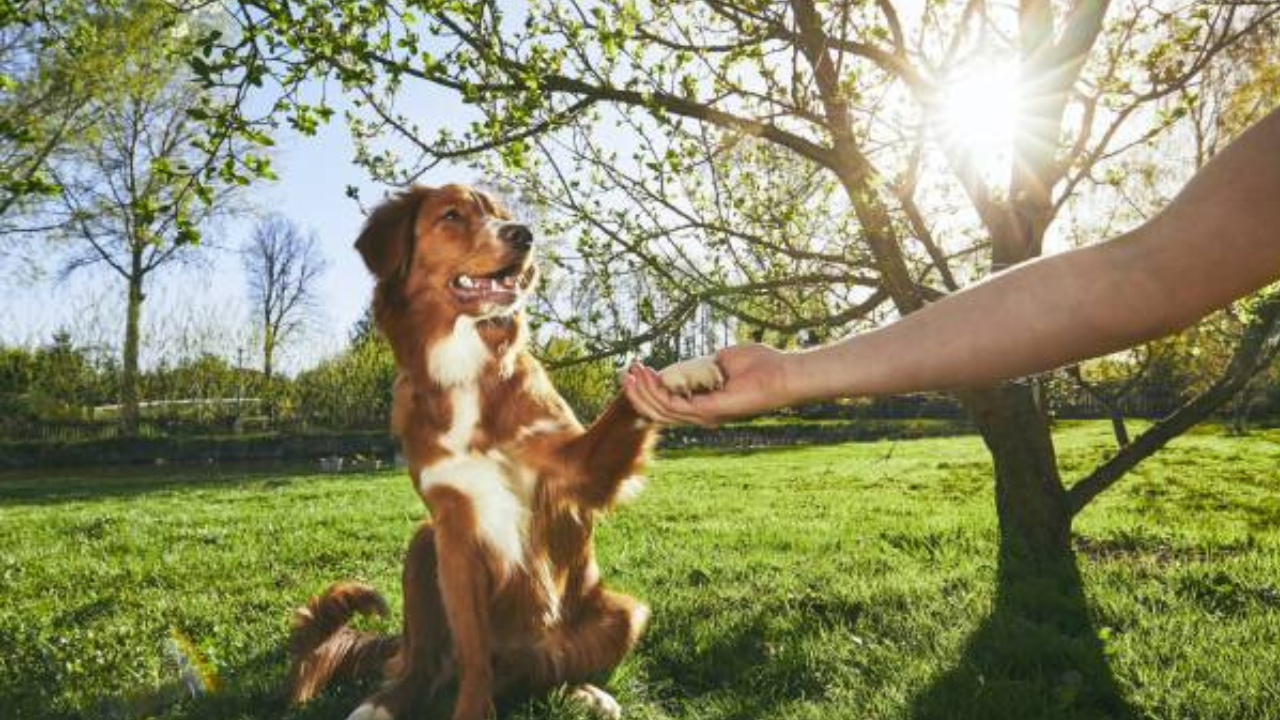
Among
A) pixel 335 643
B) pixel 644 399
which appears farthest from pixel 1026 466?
pixel 644 399

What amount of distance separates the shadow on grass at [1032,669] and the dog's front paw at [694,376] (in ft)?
→ 7.26

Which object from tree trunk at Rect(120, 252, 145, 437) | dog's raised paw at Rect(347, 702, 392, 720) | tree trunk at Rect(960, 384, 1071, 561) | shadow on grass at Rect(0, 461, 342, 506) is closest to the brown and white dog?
dog's raised paw at Rect(347, 702, 392, 720)

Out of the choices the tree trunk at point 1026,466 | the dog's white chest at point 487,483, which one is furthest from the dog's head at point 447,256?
the tree trunk at point 1026,466

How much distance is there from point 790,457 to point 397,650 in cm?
2099

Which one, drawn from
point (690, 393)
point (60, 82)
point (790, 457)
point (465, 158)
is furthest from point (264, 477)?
point (690, 393)

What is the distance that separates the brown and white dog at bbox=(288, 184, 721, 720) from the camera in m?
3.03

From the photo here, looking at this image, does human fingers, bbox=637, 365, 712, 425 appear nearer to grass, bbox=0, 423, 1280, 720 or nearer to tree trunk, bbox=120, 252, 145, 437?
grass, bbox=0, 423, 1280, 720

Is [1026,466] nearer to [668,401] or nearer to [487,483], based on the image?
[487,483]

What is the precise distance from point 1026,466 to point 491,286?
13.8 ft

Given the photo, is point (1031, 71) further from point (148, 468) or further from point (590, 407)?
point (148, 468)

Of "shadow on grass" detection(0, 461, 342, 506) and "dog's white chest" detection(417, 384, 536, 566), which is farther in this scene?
"shadow on grass" detection(0, 461, 342, 506)

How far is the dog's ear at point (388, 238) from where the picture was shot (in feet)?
11.1

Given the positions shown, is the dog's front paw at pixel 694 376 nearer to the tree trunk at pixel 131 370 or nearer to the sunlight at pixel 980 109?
the sunlight at pixel 980 109

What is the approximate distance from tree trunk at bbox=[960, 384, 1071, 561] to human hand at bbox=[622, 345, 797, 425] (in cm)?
448
